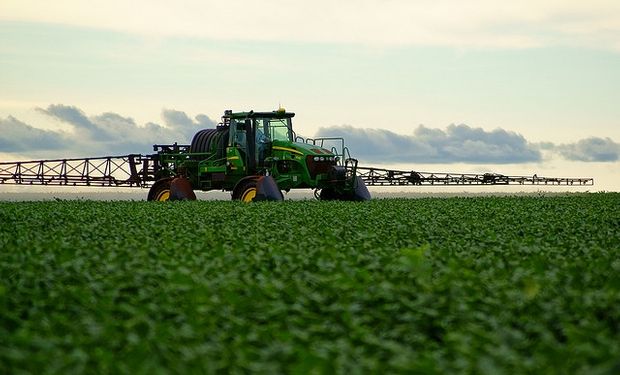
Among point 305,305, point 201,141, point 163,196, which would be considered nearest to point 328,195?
point 201,141

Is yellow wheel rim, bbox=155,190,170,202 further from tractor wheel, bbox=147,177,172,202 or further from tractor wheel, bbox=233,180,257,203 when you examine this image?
tractor wheel, bbox=233,180,257,203

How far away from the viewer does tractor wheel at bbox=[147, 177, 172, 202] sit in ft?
113

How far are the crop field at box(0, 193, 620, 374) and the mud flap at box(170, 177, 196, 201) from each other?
15.9 meters

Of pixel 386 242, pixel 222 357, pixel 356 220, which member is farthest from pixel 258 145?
pixel 222 357

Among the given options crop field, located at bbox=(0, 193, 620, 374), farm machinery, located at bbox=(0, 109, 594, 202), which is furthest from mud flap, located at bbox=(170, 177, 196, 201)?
crop field, located at bbox=(0, 193, 620, 374)

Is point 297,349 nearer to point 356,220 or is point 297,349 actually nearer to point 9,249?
point 9,249

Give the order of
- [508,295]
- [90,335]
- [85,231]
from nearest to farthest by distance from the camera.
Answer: [90,335] → [508,295] → [85,231]

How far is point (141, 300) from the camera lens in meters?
9.77

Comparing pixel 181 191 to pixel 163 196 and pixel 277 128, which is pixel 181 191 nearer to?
pixel 163 196

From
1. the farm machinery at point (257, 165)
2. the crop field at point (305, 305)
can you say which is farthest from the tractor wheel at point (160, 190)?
the crop field at point (305, 305)

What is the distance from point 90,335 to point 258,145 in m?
23.0

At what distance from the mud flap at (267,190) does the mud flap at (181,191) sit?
415cm

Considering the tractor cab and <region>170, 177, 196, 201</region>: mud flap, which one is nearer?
the tractor cab

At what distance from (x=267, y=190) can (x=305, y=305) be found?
2018cm
